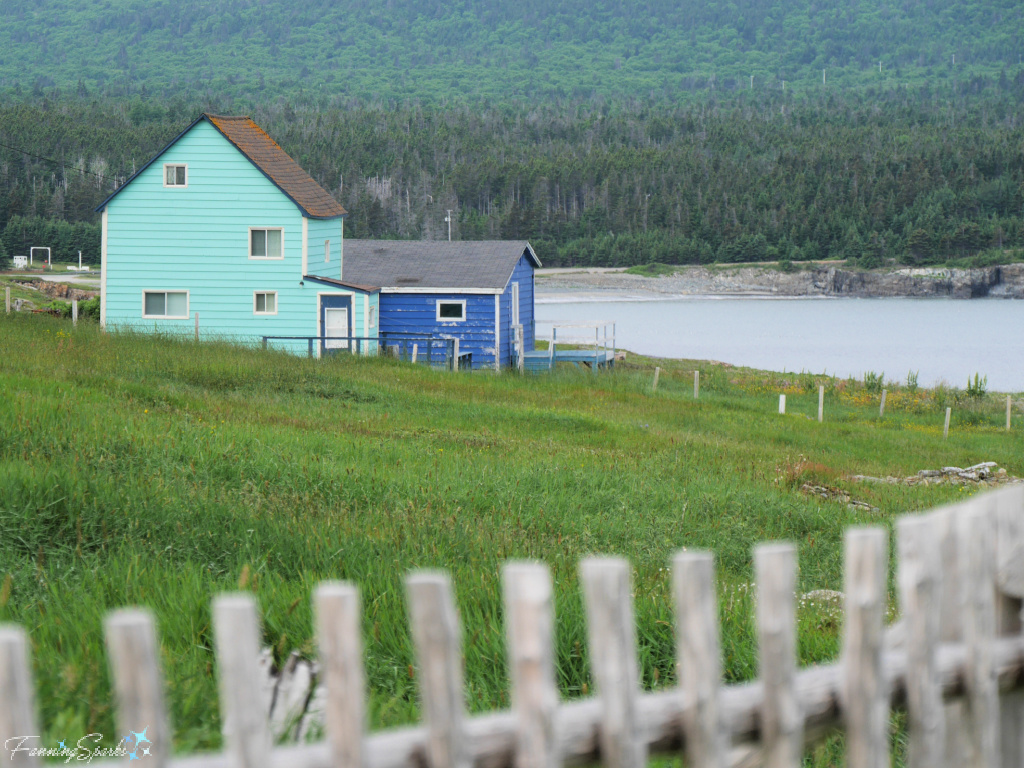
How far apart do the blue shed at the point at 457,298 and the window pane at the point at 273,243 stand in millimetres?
4041

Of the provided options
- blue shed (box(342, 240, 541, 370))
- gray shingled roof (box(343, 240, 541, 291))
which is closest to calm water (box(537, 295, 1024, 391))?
blue shed (box(342, 240, 541, 370))

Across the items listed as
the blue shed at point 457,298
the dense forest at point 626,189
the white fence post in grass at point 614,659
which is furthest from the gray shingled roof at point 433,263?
the dense forest at point 626,189

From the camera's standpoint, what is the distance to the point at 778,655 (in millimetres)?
2338

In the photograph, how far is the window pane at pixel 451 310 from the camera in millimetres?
36969

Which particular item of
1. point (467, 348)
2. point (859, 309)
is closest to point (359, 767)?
point (467, 348)

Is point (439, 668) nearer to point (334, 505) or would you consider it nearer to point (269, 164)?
point (334, 505)

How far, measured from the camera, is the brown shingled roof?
32.8 meters

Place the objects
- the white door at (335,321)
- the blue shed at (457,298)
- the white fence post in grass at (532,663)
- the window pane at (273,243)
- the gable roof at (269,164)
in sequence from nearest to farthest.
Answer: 1. the white fence post in grass at (532,663)
2. the gable roof at (269,164)
3. the window pane at (273,243)
4. the white door at (335,321)
5. the blue shed at (457,298)

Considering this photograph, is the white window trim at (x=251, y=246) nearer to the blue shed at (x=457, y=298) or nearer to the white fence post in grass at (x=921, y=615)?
the blue shed at (x=457, y=298)

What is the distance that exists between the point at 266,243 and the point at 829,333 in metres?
58.1

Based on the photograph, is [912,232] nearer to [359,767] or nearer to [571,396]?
[571,396]

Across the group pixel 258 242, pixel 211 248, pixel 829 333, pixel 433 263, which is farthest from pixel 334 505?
pixel 829 333

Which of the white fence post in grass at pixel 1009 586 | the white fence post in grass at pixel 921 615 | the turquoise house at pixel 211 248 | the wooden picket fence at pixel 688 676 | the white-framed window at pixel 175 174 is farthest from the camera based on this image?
the white-framed window at pixel 175 174

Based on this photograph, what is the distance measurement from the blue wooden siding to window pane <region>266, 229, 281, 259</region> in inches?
187
